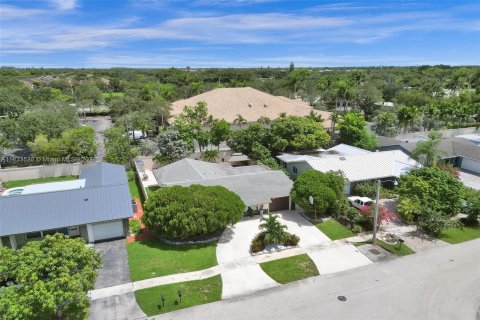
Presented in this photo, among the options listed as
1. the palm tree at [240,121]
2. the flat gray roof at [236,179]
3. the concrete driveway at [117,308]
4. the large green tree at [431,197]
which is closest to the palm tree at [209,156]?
the flat gray roof at [236,179]

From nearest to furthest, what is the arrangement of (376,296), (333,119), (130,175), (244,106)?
(376,296), (130,175), (333,119), (244,106)

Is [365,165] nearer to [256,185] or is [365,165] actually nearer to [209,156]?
[256,185]

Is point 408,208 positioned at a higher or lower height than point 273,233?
higher

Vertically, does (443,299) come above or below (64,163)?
below

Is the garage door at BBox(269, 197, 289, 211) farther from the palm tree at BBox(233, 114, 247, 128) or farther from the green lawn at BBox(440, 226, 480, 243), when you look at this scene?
the palm tree at BBox(233, 114, 247, 128)

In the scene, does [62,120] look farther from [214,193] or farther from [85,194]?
[214,193]

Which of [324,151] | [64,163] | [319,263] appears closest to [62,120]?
[64,163]

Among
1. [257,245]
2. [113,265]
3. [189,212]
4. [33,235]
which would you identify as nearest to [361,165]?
[257,245]
